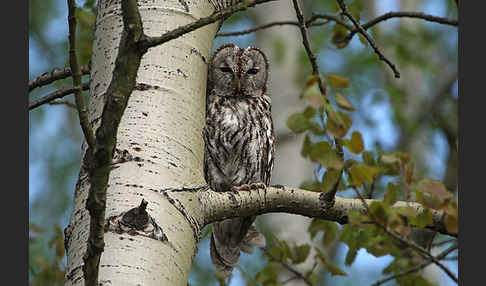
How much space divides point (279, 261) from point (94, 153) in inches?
76.8

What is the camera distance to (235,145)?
3.41m

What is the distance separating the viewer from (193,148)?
6.74 feet

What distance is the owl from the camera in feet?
11.2

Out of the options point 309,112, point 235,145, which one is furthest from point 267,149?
point 309,112

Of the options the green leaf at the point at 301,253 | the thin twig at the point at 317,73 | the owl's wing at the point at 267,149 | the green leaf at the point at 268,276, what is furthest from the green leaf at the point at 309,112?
the owl's wing at the point at 267,149

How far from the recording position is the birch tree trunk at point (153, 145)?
5.56 ft

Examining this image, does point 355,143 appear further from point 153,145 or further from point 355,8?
point 355,8

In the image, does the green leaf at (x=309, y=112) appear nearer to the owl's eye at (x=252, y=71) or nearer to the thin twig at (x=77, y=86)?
the thin twig at (x=77, y=86)

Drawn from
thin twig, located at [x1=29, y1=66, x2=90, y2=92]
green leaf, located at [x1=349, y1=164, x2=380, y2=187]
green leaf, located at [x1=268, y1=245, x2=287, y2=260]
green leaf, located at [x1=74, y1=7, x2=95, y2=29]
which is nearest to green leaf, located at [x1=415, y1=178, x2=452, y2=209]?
green leaf, located at [x1=349, y1=164, x2=380, y2=187]

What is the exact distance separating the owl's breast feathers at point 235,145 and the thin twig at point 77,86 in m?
1.89

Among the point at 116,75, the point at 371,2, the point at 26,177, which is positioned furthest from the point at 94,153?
the point at 371,2

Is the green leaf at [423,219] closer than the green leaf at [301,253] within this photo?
Yes

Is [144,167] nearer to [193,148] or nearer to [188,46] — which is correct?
[193,148]

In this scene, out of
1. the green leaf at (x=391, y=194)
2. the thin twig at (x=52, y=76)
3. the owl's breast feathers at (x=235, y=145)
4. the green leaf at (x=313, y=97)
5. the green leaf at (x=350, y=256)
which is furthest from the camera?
the owl's breast feathers at (x=235, y=145)
